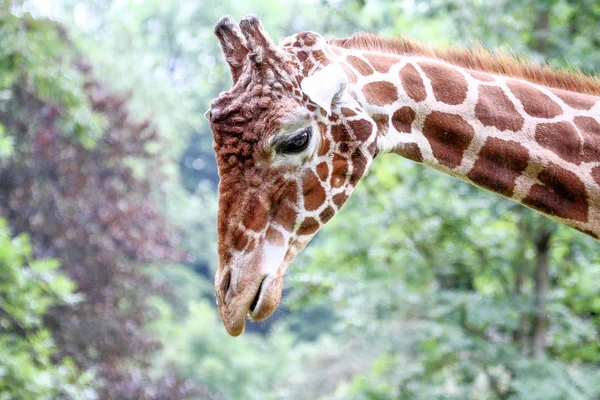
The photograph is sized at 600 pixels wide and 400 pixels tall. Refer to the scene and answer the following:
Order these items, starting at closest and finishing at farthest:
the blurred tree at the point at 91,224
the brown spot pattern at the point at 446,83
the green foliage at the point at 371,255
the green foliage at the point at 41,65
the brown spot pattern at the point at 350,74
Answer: the brown spot pattern at the point at 350,74
the brown spot pattern at the point at 446,83
the green foliage at the point at 41,65
the green foliage at the point at 371,255
the blurred tree at the point at 91,224

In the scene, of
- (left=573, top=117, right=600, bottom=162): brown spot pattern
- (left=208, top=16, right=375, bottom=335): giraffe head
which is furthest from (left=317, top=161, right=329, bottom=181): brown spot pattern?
(left=573, top=117, right=600, bottom=162): brown spot pattern

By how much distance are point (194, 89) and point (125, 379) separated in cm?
2262

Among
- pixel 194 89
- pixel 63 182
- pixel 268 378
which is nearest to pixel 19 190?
pixel 63 182

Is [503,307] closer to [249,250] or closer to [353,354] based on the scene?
[249,250]

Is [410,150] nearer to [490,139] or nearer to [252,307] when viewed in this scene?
[490,139]

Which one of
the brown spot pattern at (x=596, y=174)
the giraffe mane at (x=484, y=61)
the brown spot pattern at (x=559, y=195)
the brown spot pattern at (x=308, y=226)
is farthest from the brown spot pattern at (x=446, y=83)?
the brown spot pattern at (x=308, y=226)

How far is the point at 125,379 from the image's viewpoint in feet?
32.7

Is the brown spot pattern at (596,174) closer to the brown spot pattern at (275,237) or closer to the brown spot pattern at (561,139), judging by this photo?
the brown spot pattern at (561,139)

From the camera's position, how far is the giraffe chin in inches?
83.2

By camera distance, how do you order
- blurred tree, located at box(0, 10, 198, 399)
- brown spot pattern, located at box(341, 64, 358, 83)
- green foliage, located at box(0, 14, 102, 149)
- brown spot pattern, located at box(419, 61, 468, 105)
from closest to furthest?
1. brown spot pattern, located at box(341, 64, 358, 83)
2. brown spot pattern, located at box(419, 61, 468, 105)
3. green foliage, located at box(0, 14, 102, 149)
4. blurred tree, located at box(0, 10, 198, 399)

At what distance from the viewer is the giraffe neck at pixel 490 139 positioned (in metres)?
2.44

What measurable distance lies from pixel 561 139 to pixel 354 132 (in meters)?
0.72

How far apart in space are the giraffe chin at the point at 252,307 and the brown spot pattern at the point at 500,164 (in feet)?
2.53

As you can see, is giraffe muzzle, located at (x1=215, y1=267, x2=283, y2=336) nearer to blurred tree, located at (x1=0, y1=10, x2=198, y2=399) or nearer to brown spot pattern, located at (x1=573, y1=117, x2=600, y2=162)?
brown spot pattern, located at (x1=573, y1=117, x2=600, y2=162)
